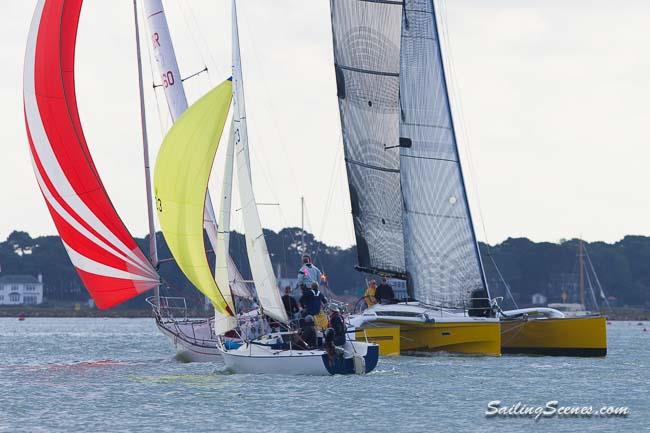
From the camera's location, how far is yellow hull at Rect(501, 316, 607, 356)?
3797 centimetres

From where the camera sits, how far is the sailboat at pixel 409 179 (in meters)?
36.9

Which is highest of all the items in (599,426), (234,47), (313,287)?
(234,47)

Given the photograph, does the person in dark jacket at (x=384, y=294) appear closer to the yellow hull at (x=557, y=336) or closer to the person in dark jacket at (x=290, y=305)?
the yellow hull at (x=557, y=336)

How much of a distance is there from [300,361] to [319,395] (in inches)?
56.6

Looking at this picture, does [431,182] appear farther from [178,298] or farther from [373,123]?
[178,298]

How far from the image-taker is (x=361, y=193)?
4116 centimetres

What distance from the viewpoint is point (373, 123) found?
1613 inches

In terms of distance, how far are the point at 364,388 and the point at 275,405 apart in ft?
9.86

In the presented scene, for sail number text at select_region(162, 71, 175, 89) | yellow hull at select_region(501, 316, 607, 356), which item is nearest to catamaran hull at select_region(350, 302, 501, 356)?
yellow hull at select_region(501, 316, 607, 356)

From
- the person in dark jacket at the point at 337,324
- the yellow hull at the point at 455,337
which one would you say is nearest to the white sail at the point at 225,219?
the person in dark jacket at the point at 337,324

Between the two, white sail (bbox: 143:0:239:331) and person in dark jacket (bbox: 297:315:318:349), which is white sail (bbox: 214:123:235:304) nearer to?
person in dark jacket (bbox: 297:315:318:349)

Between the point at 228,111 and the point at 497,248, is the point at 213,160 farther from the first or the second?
the point at 497,248

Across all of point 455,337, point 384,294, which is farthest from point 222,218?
point 384,294

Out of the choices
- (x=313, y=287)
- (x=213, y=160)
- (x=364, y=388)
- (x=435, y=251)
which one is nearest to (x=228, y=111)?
(x=213, y=160)
